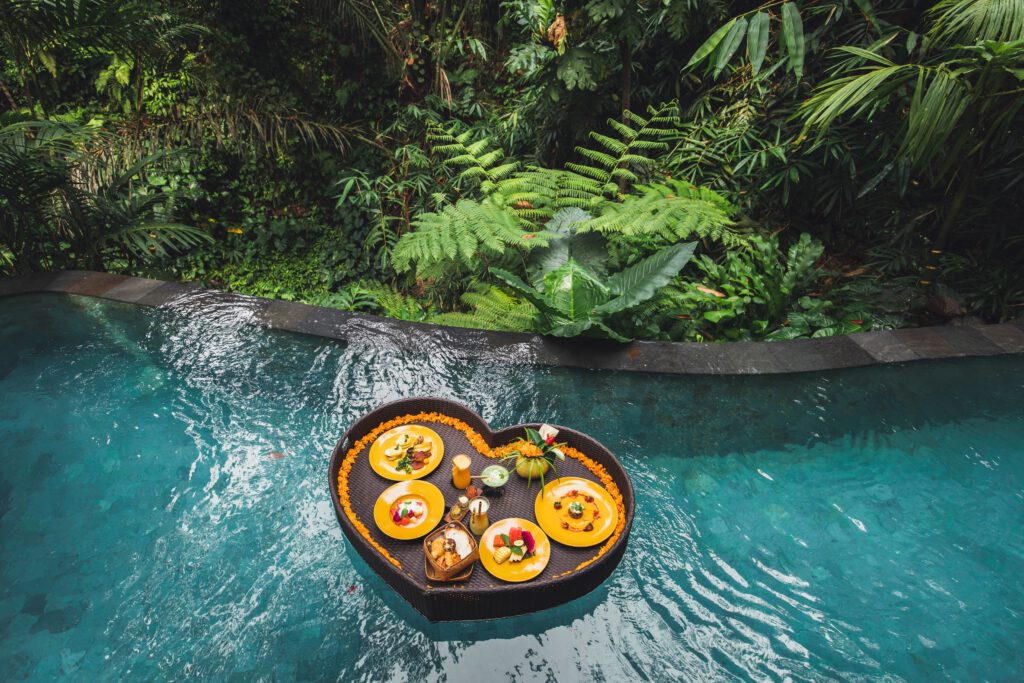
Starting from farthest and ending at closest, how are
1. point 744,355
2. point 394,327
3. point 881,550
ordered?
point 394,327, point 744,355, point 881,550

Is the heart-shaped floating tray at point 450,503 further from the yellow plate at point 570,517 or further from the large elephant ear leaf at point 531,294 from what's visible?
the large elephant ear leaf at point 531,294

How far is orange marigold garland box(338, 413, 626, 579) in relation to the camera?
5.89ft

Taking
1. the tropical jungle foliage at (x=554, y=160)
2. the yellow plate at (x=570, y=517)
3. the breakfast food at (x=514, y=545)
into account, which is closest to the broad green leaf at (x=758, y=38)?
the tropical jungle foliage at (x=554, y=160)

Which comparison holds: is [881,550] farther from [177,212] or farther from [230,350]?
[177,212]

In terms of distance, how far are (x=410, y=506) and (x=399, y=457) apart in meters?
0.25

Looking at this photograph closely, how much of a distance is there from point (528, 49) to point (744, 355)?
3027 mm

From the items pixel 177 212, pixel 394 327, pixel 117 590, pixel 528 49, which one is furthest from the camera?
pixel 177 212

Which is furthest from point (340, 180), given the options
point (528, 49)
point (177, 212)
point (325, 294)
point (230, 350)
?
point (230, 350)

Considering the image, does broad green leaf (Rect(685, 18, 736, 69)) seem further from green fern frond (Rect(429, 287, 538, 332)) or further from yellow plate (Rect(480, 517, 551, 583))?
yellow plate (Rect(480, 517, 551, 583))

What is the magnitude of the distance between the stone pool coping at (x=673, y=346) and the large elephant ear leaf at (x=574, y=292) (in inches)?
7.9

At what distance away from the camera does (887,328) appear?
11.0 feet


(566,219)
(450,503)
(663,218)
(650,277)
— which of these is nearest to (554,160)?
(566,219)

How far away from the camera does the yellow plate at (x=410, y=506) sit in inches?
71.7

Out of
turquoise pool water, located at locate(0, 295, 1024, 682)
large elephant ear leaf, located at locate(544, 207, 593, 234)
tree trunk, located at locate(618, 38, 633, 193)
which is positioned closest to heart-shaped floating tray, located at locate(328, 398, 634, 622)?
turquoise pool water, located at locate(0, 295, 1024, 682)
